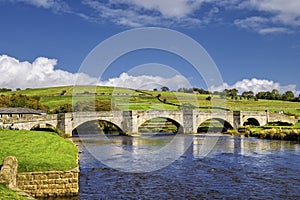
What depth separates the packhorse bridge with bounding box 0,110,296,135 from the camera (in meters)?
56.5

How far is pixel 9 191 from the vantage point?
13.2m

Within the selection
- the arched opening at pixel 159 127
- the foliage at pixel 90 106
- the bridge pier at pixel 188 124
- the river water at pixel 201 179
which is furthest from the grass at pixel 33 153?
the foliage at pixel 90 106

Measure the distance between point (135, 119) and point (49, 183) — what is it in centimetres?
5110

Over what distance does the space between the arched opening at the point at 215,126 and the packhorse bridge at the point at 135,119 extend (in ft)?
1.61

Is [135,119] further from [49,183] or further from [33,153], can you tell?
[49,183]

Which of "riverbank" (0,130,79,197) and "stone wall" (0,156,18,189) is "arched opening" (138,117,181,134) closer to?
"riverbank" (0,130,79,197)

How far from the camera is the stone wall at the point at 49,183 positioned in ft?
57.2

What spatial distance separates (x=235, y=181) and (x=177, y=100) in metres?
100

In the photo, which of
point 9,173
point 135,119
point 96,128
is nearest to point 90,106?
point 96,128

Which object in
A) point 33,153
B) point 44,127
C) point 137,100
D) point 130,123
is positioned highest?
point 137,100

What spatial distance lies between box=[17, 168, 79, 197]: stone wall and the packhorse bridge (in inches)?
1320

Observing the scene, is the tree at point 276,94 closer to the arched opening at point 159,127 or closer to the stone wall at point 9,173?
the arched opening at point 159,127

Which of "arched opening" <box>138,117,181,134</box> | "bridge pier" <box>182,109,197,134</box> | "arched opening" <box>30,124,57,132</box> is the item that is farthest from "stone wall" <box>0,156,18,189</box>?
"arched opening" <box>138,117,181,134</box>

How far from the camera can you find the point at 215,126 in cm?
9225
